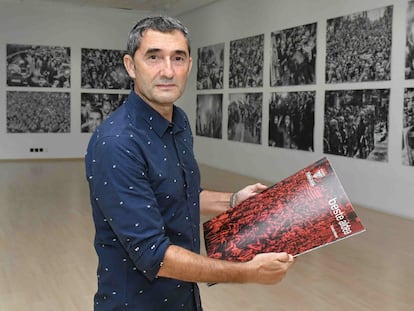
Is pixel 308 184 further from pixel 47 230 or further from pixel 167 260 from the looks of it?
pixel 47 230

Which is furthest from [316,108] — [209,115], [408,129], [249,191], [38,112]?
[38,112]

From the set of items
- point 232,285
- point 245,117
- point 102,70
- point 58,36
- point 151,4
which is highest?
point 151,4

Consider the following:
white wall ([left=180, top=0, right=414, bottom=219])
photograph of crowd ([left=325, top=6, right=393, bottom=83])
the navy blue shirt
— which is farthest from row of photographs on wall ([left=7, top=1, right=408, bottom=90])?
the navy blue shirt

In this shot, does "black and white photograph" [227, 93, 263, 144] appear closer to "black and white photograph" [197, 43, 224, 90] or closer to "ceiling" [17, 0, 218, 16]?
"black and white photograph" [197, 43, 224, 90]

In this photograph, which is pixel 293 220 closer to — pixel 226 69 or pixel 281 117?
pixel 281 117

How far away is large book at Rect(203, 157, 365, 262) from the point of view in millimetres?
2143

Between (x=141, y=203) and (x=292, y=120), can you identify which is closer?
(x=141, y=203)

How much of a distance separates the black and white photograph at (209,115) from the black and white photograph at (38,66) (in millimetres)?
5635

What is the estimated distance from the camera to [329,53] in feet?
43.5

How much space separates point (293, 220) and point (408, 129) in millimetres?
9538

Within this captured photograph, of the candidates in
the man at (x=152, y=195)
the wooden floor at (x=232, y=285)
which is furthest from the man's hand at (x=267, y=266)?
the wooden floor at (x=232, y=285)

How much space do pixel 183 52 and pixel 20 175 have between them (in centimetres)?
1553

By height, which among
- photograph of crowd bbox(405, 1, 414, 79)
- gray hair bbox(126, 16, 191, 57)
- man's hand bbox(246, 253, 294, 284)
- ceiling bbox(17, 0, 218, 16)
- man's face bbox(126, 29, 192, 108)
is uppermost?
ceiling bbox(17, 0, 218, 16)

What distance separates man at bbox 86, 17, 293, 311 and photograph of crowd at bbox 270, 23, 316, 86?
12076 millimetres
